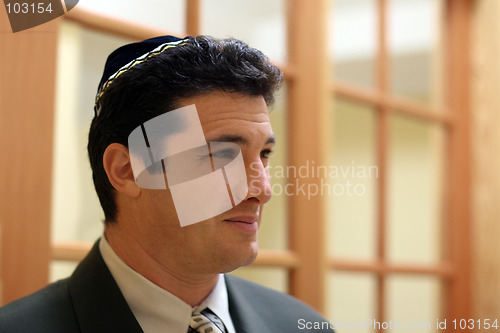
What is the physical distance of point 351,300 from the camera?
5.74 ft

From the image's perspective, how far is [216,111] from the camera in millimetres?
913

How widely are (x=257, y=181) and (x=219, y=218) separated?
8 cm

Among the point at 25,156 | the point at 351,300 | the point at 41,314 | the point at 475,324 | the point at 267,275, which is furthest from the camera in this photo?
the point at 475,324

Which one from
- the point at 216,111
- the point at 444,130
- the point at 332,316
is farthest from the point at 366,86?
the point at 216,111

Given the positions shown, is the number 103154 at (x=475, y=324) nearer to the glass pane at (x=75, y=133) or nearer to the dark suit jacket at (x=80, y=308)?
the dark suit jacket at (x=80, y=308)

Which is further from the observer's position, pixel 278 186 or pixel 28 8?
pixel 278 186

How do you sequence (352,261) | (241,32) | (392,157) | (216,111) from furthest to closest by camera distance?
1. (392,157)
2. (352,261)
3. (241,32)
4. (216,111)

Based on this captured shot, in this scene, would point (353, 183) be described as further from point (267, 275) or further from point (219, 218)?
point (219, 218)

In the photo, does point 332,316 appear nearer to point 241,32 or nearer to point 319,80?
point 319,80

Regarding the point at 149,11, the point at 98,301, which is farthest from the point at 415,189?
the point at 98,301

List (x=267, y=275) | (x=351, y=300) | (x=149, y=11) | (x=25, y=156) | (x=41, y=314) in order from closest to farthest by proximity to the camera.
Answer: (x=41, y=314)
(x=25, y=156)
(x=149, y=11)
(x=267, y=275)
(x=351, y=300)

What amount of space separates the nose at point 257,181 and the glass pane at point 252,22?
49 cm

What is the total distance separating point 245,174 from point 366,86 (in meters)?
0.96

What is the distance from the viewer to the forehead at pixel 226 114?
91cm
